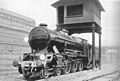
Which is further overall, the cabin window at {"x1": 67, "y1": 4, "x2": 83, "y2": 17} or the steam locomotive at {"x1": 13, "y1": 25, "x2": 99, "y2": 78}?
the cabin window at {"x1": 67, "y1": 4, "x2": 83, "y2": 17}

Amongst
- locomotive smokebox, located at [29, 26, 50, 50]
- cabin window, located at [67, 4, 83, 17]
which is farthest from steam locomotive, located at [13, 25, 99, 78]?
cabin window, located at [67, 4, 83, 17]

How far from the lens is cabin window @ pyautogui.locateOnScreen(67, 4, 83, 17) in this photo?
18.8m

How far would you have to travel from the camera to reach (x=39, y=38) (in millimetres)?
11297

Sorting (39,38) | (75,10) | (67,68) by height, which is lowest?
(67,68)

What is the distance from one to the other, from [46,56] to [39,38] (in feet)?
5.03

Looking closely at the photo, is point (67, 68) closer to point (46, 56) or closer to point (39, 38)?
point (39, 38)

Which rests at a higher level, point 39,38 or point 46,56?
point 39,38

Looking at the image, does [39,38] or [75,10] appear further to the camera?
[75,10]

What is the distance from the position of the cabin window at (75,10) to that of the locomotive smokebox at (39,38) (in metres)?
8.17

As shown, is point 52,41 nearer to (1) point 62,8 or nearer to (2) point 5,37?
(1) point 62,8

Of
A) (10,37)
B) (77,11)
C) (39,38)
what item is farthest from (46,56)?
(10,37)

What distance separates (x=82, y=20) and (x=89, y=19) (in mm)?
662

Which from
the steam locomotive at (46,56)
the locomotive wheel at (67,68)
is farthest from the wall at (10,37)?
the steam locomotive at (46,56)

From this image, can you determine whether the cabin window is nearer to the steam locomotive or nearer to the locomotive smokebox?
the steam locomotive
